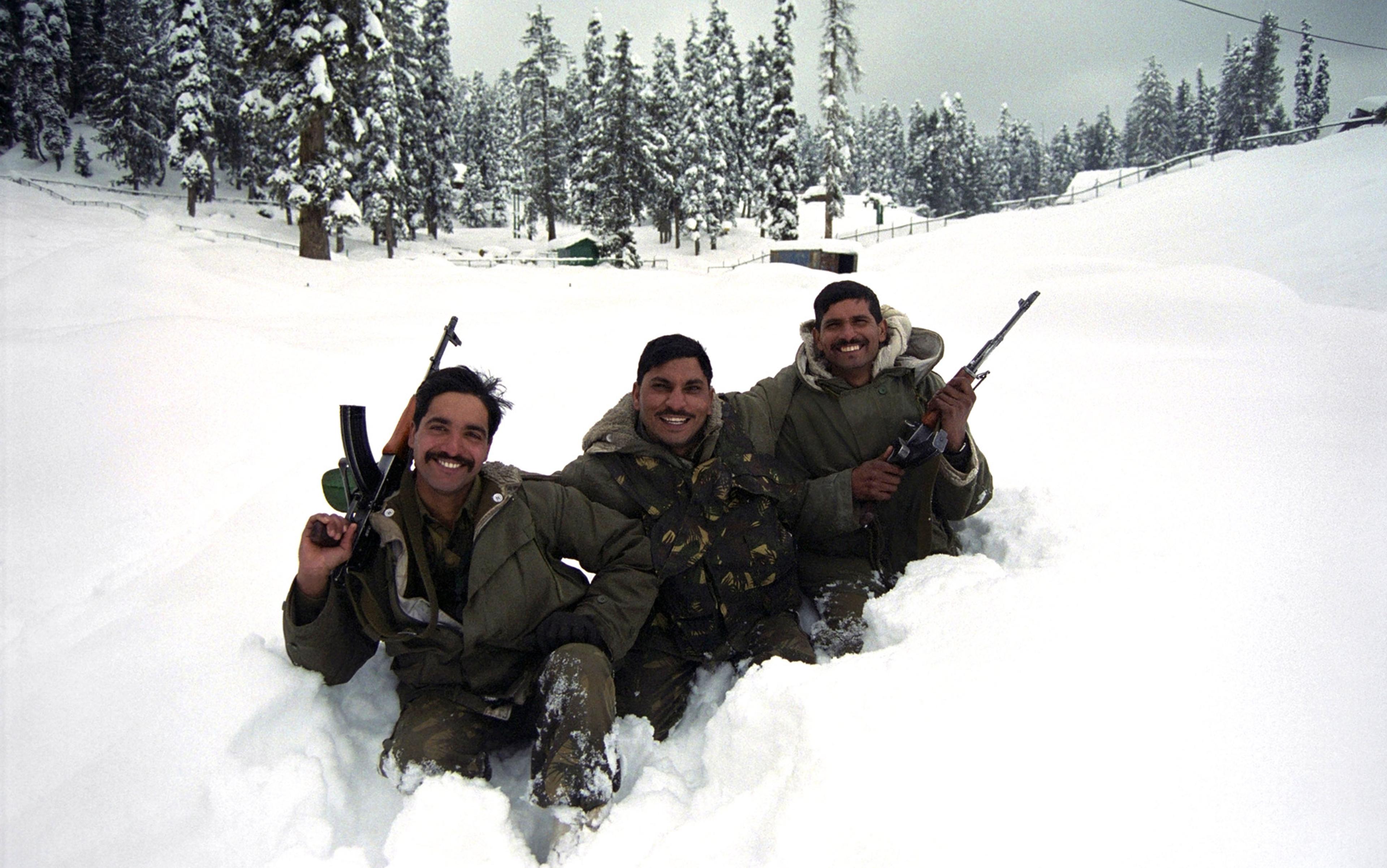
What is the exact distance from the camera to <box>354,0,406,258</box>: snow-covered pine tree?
24.9 metres

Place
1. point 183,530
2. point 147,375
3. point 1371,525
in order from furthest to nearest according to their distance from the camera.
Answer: point 147,375 → point 183,530 → point 1371,525

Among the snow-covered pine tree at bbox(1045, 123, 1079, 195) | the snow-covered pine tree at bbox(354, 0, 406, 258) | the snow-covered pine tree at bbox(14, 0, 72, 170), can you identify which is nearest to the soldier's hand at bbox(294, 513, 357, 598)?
the snow-covered pine tree at bbox(354, 0, 406, 258)

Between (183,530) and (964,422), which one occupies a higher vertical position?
(964,422)

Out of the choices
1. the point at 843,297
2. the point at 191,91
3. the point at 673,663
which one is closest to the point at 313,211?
the point at 843,297

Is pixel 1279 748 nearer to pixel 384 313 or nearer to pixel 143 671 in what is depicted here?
pixel 143 671

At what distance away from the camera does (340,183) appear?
61.3 feet

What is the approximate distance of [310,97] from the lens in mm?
16859

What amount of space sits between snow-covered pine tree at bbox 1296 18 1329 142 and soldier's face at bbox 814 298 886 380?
72.0 metres

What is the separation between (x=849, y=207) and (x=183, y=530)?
59.0 metres

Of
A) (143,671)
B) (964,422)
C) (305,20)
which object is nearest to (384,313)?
(305,20)

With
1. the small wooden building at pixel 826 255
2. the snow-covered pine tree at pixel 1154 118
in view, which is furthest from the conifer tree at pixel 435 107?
the snow-covered pine tree at pixel 1154 118

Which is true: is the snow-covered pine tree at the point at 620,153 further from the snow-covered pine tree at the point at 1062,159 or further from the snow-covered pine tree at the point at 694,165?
the snow-covered pine tree at the point at 1062,159

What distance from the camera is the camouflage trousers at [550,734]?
2236 millimetres

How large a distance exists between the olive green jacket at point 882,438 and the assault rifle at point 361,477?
1735 millimetres
